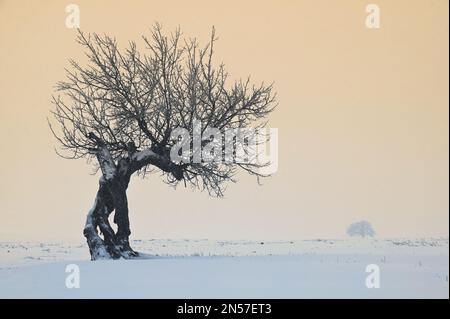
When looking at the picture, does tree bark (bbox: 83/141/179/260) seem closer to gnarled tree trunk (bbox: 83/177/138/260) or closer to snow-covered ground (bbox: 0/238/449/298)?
gnarled tree trunk (bbox: 83/177/138/260)

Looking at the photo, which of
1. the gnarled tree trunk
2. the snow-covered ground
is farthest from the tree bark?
the snow-covered ground

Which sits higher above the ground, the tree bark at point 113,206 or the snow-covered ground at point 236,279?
the tree bark at point 113,206

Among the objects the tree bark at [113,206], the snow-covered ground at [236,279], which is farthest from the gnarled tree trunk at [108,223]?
the snow-covered ground at [236,279]

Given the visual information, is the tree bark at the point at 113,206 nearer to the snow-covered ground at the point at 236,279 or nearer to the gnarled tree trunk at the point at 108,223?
the gnarled tree trunk at the point at 108,223

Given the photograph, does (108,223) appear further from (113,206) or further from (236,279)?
(236,279)

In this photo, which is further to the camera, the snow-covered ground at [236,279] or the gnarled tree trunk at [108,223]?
the gnarled tree trunk at [108,223]

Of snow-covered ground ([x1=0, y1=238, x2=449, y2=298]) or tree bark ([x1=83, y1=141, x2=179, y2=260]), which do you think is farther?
tree bark ([x1=83, y1=141, x2=179, y2=260])

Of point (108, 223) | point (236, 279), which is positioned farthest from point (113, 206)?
point (236, 279)

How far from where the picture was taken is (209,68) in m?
18.4

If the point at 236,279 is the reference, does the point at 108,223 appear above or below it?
above

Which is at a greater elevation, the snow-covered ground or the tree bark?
the tree bark
